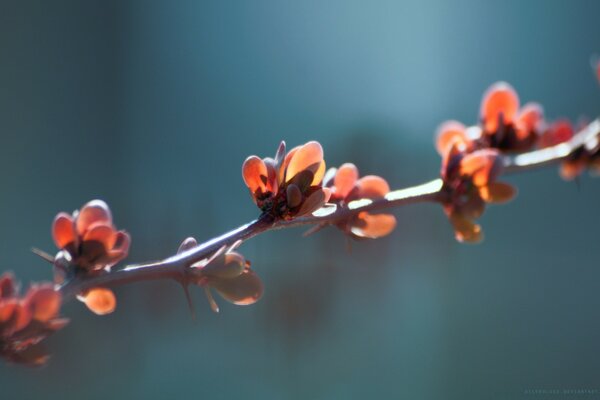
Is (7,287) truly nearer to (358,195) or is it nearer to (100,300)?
(100,300)

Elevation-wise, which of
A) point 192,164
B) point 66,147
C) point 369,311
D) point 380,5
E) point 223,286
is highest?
point 380,5

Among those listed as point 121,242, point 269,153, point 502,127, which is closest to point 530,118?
point 502,127

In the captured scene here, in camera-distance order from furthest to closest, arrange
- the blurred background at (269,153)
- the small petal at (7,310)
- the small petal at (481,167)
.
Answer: the blurred background at (269,153) < the small petal at (481,167) < the small petal at (7,310)

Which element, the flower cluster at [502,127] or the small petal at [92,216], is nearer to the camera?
the small petal at [92,216]

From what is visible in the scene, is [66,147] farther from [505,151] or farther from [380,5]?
[505,151]

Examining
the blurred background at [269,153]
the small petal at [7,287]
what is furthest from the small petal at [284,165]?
the blurred background at [269,153]

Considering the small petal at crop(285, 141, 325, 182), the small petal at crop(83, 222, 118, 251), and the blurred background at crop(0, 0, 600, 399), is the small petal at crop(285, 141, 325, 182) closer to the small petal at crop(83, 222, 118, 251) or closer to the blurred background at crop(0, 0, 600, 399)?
the small petal at crop(83, 222, 118, 251)

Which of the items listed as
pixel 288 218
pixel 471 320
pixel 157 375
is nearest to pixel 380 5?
pixel 471 320

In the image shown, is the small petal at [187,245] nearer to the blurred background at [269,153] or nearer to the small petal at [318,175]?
the small petal at [318,175]
